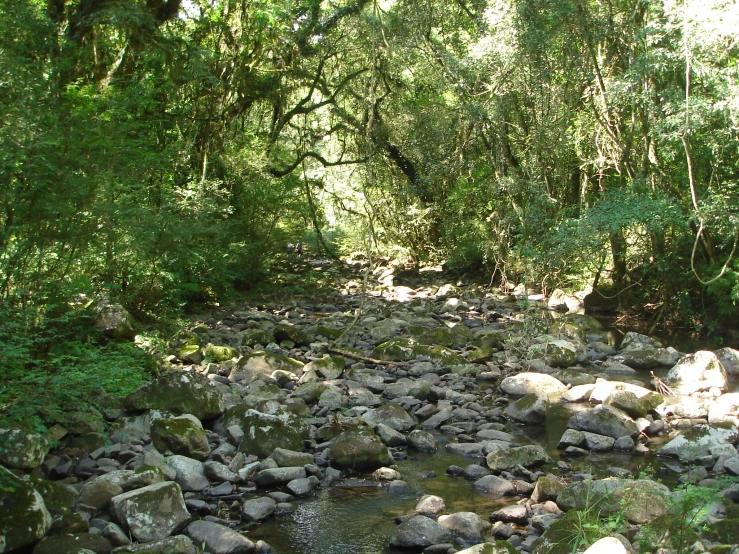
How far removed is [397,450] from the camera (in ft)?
Result: 18.9

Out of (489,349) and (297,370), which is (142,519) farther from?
(489,349)

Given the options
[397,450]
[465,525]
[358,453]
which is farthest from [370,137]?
[465,525]

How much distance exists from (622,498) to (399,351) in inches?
189

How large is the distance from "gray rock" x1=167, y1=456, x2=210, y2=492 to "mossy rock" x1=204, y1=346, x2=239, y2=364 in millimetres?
3158

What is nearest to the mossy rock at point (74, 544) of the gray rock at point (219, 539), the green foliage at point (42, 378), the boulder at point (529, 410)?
the gray rock at point (219, 539)

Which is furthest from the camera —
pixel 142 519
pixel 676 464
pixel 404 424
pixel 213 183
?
pixel 213 183

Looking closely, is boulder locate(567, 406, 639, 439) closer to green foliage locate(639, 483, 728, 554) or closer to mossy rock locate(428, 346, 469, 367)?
green foliage locate(639, 483, 728, 554)

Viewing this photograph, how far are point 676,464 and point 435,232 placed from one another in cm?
1158

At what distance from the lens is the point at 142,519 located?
393cm

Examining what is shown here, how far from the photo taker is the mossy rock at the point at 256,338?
913 centimetres

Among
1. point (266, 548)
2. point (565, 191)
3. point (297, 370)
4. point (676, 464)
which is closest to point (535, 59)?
point (565, 191)

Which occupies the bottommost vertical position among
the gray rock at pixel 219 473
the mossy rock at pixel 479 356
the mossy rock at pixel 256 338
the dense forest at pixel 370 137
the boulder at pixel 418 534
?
the boulder at pixel 418 534

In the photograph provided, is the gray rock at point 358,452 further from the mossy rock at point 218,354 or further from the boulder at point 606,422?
the mossy rock at point 218,354

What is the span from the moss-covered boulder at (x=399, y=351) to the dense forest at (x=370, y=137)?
5.69 ft
